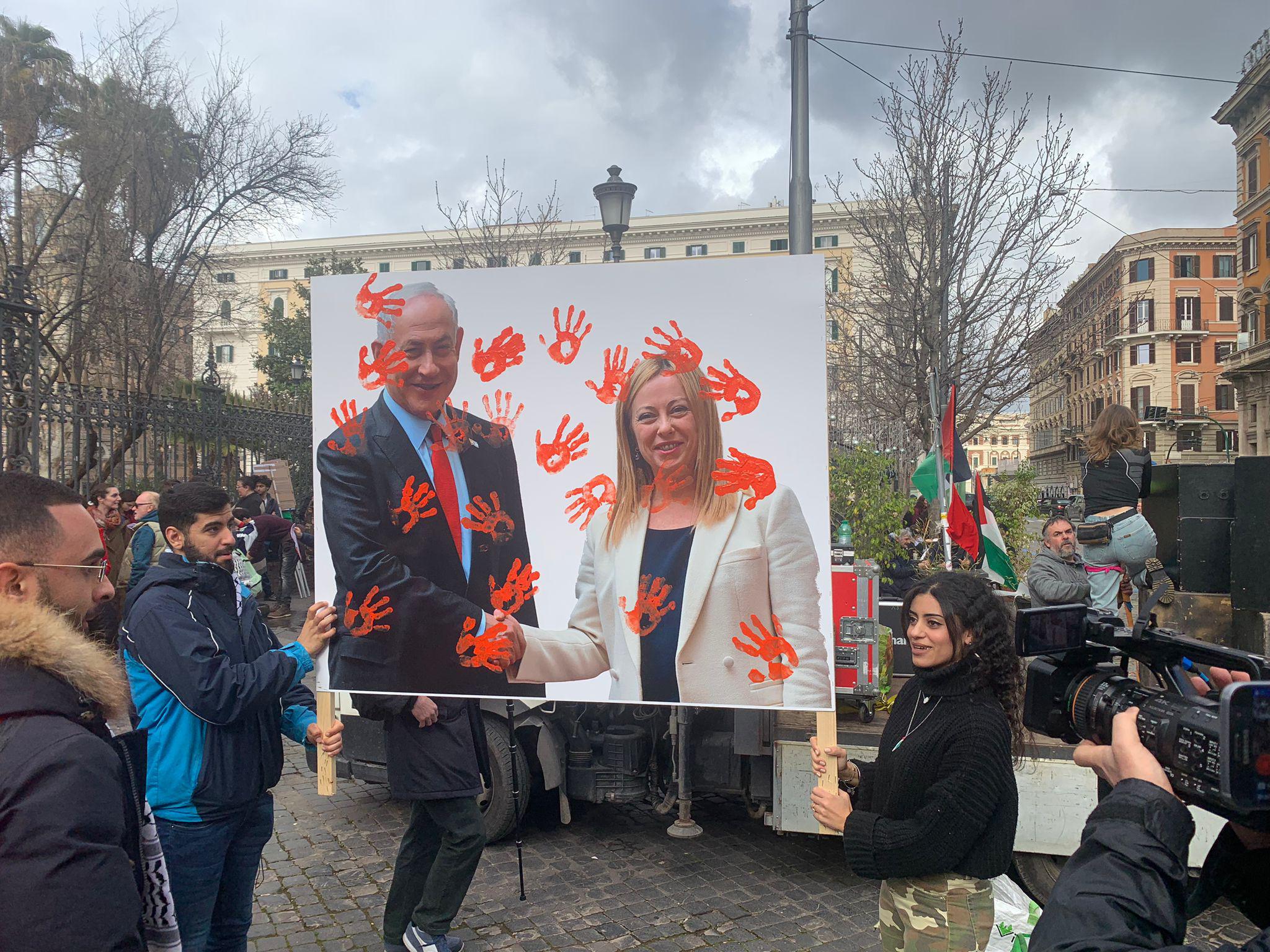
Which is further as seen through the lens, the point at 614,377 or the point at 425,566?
the point at 425,566

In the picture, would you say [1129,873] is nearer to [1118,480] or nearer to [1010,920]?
[1010,920]

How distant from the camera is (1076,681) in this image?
1971 millimetres

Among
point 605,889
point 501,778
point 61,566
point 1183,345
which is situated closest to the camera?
point 61,566

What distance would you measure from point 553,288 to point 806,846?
360 centimetres

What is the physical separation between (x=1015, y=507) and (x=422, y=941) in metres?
8.53

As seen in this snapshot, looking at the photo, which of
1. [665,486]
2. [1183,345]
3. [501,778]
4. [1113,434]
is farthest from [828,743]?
[1183,345]

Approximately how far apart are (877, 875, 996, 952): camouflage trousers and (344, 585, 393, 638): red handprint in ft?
6.99

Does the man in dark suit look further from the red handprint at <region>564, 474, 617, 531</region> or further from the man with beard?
the man with beard

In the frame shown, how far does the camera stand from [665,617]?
3.32 metres

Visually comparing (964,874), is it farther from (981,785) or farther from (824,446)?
(824,446)

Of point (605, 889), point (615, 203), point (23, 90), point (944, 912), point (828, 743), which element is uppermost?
point (23, 90)

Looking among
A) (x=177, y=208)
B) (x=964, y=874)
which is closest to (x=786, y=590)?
(x=964, y=874)

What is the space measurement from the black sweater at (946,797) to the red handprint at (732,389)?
3.85ft

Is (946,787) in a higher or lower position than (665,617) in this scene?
lower
